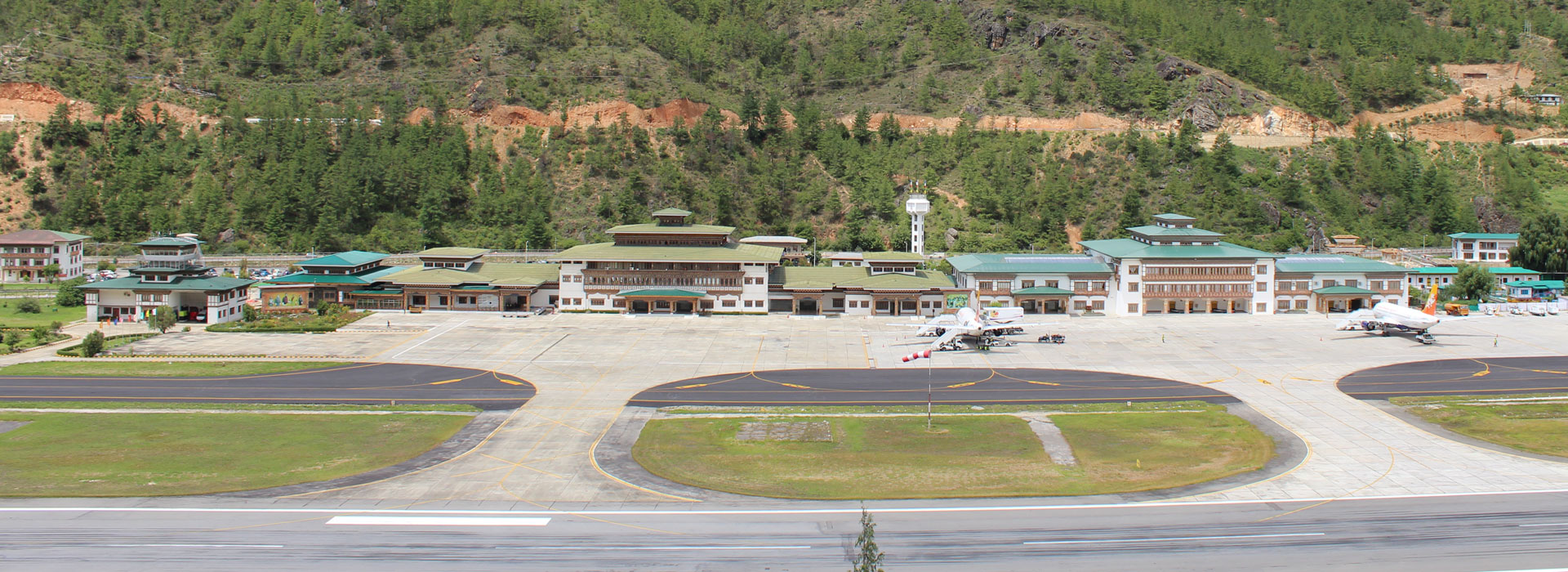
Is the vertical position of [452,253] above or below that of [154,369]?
above

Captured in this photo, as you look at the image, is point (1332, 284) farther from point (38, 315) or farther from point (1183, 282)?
point (38, 315)

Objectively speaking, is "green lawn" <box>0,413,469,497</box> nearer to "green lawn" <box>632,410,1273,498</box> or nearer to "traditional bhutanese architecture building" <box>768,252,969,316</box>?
"green lawn" <box>632,410,1273,498</box>

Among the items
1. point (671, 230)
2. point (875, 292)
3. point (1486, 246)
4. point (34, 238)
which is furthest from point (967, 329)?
point (34, 238)

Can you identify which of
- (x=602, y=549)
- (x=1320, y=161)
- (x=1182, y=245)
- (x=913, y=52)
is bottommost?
(x=602, y=549)

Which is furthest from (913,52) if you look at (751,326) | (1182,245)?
(751,326)

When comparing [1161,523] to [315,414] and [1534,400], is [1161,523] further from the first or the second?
[315,414]

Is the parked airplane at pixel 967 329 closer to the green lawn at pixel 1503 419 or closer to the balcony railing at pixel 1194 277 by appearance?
the balcony railing at pixel 1194 277
